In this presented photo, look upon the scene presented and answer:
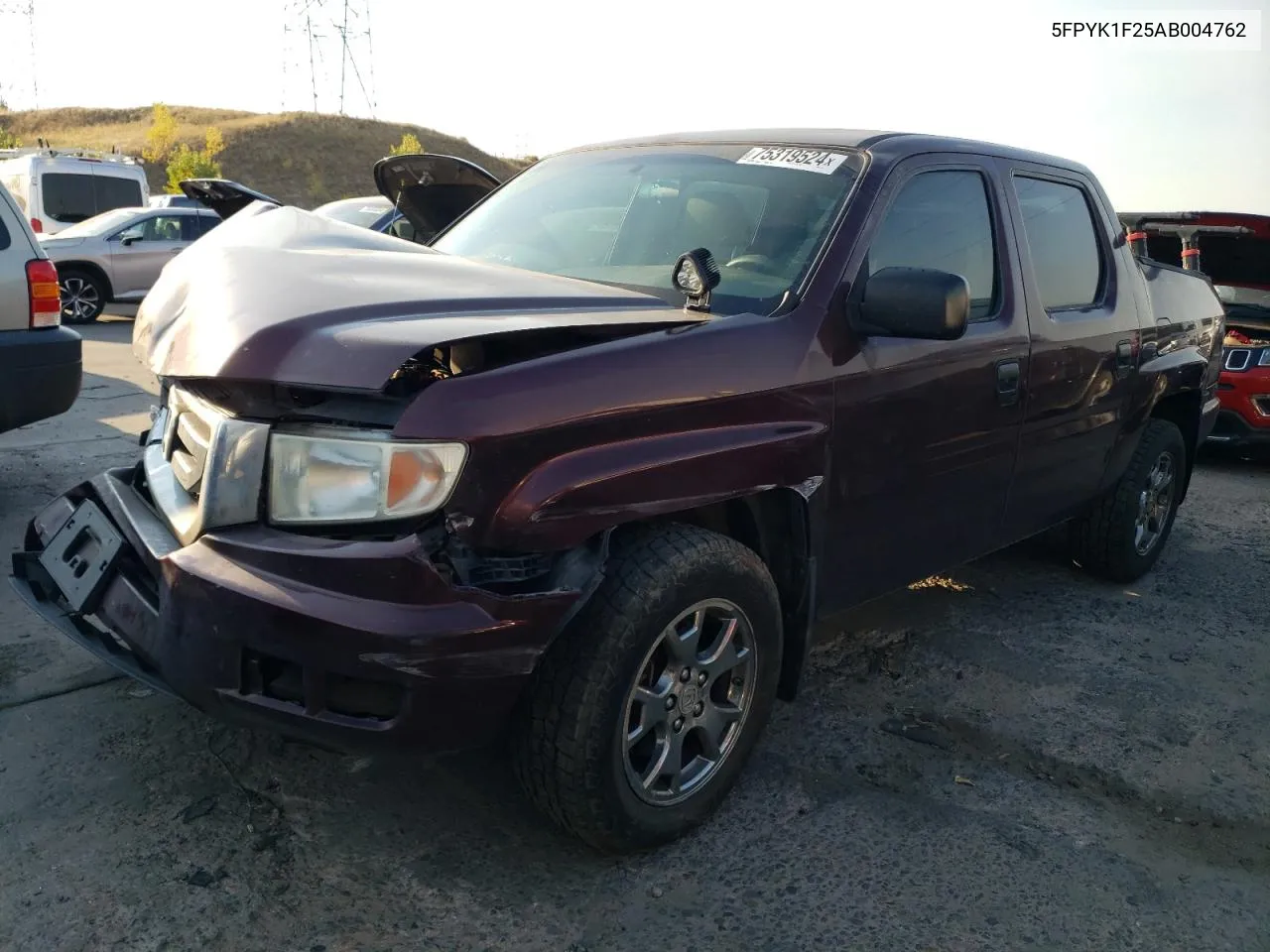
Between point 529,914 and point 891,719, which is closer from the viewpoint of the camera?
point 529,914

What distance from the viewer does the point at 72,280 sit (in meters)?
13.1

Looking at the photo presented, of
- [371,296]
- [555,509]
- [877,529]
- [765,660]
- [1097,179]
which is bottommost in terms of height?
[765,660]

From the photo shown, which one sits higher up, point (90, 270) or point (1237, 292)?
point (1237, 292)

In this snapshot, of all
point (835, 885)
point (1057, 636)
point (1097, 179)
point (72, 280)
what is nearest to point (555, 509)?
point (835, 885)

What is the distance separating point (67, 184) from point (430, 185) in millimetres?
13619

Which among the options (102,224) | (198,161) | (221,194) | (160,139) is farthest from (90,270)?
(160,139)

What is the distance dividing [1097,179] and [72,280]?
12.5 meters

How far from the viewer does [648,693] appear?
2449 mm

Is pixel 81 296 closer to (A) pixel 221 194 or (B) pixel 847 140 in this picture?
(A) pixel 221 194

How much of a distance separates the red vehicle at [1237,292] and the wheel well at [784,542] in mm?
4878

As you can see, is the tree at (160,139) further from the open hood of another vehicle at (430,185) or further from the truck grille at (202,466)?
the truck grille at (202,466)

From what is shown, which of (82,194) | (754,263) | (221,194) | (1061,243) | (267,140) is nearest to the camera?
(754,263)

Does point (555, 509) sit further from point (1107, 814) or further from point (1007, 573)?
point (1007, 573)

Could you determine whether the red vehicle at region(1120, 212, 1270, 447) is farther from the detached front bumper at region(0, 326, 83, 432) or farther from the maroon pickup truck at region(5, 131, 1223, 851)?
the detached front bumper at region(0, 326, 83, 432)
